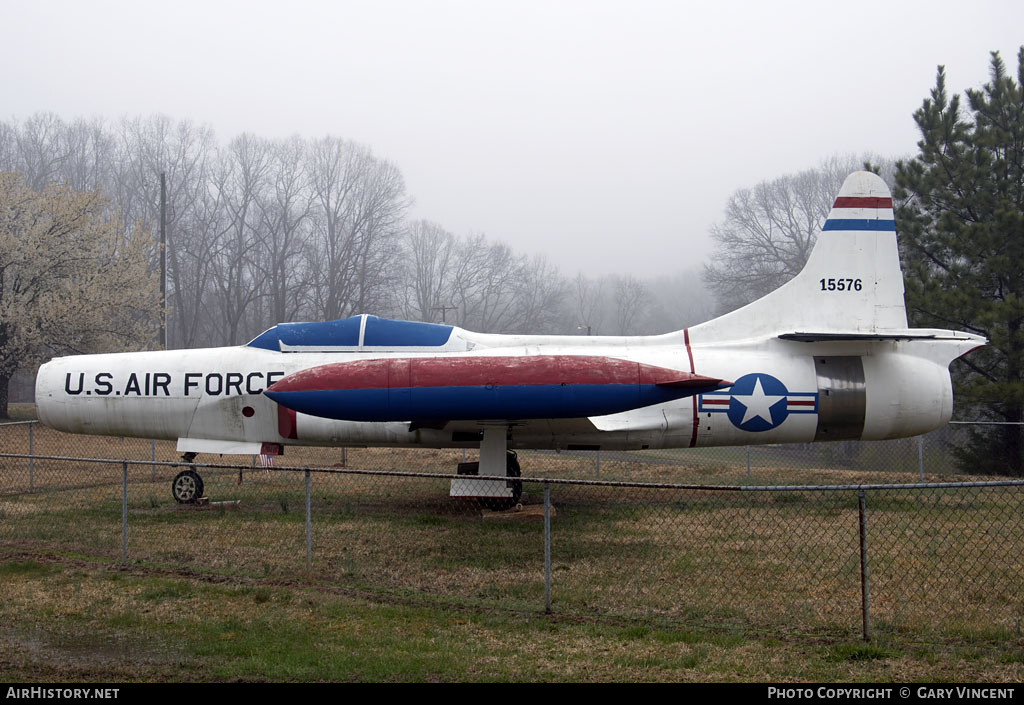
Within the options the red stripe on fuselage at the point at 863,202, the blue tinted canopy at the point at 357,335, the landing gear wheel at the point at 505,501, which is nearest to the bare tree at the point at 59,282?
the blue tinted canopy at the point at 357,335

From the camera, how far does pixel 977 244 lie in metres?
18.7

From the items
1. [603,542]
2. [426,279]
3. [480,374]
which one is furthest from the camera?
[426,279]

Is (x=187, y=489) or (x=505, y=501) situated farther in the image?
(x=187, y=489)

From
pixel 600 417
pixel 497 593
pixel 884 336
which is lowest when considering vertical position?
pixel 497 593

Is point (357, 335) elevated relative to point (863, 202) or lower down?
lower down

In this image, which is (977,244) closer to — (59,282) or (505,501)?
(505,501)

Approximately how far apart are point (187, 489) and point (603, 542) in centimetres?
642

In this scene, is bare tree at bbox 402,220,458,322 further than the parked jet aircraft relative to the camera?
Yes

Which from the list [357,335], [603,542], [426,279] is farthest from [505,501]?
[426,279]

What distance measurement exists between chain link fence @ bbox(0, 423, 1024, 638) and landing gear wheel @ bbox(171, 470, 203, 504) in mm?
252

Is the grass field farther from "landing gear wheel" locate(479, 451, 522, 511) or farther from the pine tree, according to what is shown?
the pine tree

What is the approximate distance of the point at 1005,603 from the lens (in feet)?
21.9

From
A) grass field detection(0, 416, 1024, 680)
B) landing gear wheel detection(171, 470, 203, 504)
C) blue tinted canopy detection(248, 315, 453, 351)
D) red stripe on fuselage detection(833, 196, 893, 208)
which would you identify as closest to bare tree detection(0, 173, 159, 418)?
grass field detection(0, 416, 1024, 680)

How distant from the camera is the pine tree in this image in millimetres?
17703
